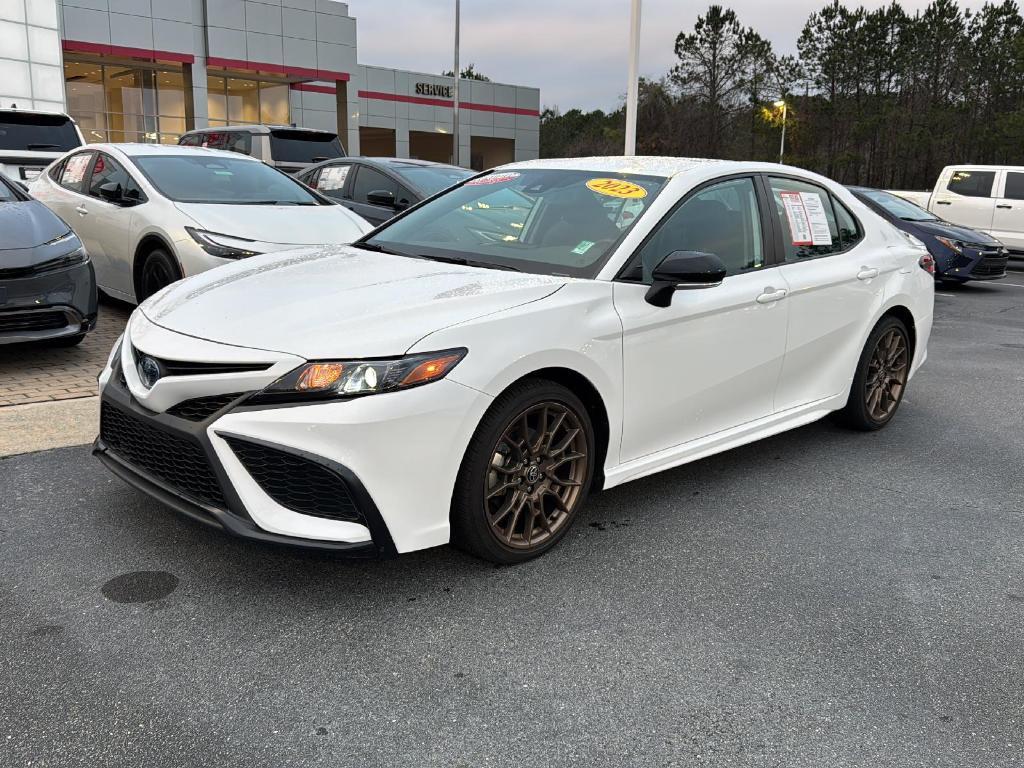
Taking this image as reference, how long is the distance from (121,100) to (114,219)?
28873 mm

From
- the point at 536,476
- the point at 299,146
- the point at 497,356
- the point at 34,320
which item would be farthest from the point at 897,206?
the point at 497,356

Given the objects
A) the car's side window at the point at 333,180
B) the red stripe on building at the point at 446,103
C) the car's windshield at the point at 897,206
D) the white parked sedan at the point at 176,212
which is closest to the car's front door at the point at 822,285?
the white parked sedan at the point at 176,212

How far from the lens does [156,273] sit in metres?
7.18

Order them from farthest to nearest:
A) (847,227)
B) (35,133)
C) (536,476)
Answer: (35,133), (847,227), (536,476)

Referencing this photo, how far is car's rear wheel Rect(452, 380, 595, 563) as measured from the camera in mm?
3137

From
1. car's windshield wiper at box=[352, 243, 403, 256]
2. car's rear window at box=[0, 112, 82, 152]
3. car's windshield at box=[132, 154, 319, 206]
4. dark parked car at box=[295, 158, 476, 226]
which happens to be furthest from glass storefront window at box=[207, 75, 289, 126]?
car's windshield wiper at box=[352, 243, 403, 256]

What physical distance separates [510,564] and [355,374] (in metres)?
1.00

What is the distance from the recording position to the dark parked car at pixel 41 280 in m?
5.71

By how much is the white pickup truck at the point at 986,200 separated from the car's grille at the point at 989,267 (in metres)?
3.10

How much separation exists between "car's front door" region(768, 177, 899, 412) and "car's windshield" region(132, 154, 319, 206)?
464 cm

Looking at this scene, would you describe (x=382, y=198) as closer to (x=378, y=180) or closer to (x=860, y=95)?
(x=378, y=180)

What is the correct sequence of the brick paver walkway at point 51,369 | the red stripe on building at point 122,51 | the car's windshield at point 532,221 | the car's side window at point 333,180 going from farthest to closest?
the red stripe on building at point 122,51 < the car's side window at point 333,180 < the brick paver walkway at point 51,369 < the car's windshield at point 532,221

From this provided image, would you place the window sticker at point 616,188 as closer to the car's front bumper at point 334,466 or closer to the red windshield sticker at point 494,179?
the red windshield sticker at point 494,179

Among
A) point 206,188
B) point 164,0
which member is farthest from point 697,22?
point 206,188
